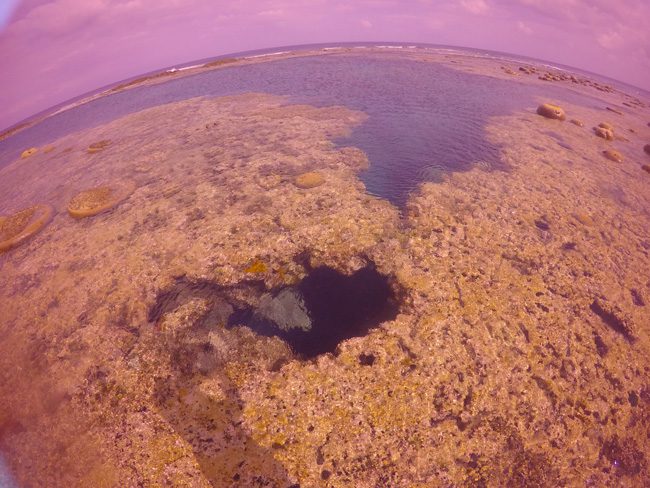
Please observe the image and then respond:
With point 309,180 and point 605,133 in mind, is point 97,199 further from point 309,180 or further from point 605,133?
point 605,133

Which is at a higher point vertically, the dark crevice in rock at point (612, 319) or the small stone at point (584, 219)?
the small stone at point (584, 219)

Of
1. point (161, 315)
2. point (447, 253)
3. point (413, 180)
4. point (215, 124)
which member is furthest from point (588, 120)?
point (161, 315)

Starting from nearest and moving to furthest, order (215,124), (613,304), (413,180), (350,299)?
(350,299)
(613,304)
(413,180)
(215,124)

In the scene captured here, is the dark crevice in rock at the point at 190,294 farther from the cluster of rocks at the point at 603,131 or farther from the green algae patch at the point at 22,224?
the cluster of rocks at the point at 603,131

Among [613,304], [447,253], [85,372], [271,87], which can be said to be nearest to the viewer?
[85,372]

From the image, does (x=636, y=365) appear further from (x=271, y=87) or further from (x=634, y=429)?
(x=271, y=87)

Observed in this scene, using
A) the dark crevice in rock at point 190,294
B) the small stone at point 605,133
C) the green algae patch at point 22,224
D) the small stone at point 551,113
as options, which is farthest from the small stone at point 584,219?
the green algae patch at point 22,224
